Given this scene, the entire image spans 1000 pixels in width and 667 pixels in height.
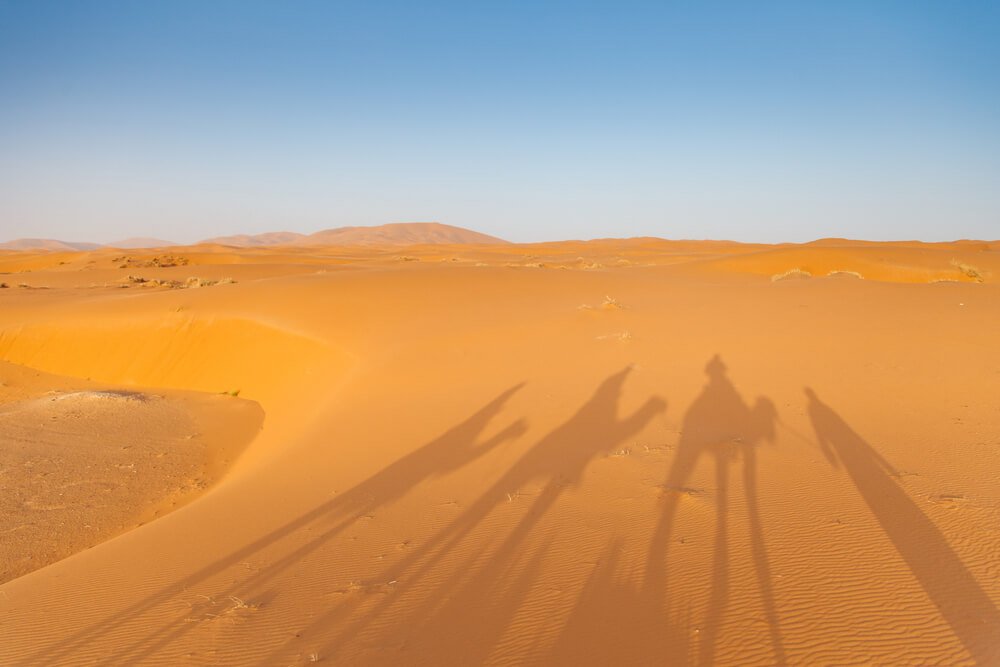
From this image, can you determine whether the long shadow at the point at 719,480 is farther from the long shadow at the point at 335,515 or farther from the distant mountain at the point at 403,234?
the distant mountain at the point at 403,234

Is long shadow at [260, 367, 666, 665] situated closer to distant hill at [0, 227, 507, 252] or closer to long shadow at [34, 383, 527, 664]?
long shadow at [34, 383, 527, 664]

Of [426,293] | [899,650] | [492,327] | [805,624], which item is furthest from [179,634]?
[426,293]

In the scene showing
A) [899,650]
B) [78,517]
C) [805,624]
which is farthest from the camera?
[78,517]

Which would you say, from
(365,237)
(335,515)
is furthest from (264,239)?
(335,515)

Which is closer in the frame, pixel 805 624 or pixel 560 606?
pixel 805 624

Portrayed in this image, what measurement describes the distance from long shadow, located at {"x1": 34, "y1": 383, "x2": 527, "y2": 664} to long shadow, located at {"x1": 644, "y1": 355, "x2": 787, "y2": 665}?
1.89 metres

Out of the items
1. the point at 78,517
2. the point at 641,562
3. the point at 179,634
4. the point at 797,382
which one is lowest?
the point at 78,517

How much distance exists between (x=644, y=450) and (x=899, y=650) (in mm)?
2861

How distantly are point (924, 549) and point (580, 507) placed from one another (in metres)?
2.18

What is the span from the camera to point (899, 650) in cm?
280

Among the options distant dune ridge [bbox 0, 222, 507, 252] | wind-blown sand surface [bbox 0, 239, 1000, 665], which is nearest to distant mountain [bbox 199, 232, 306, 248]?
distant dune ridge [bbox 0, 222, 507, 252]

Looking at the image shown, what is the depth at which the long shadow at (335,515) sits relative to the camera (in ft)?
10.8

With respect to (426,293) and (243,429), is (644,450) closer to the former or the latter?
(243,429)

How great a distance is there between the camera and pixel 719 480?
4.80 meters
